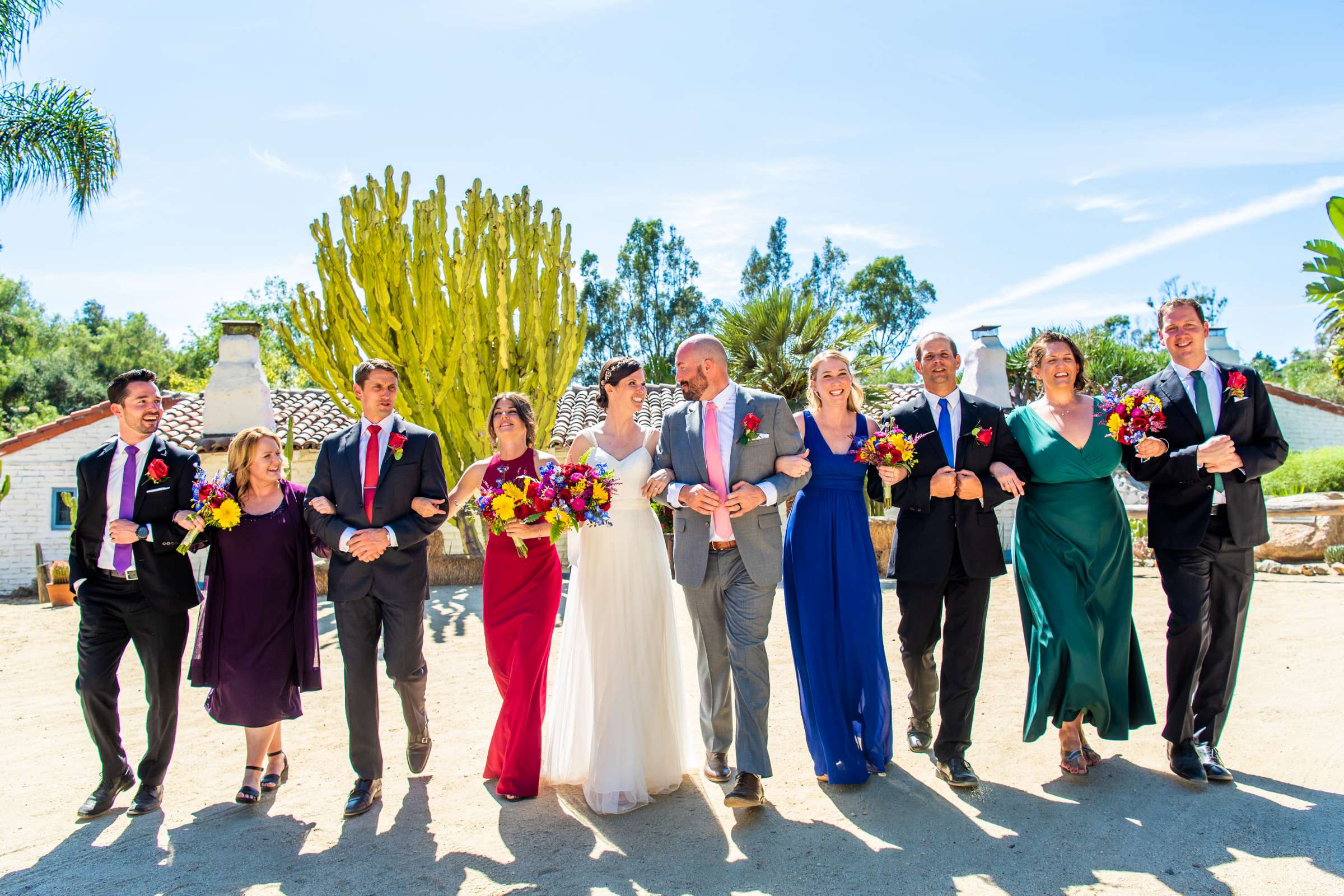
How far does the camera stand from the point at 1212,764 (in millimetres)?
4254

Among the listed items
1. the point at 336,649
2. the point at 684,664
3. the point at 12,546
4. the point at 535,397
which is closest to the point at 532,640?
the point at 684,664

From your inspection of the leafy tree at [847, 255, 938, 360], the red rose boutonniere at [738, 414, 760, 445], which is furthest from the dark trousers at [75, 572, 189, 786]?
the leafy tree at [847, 255, 938, 360]

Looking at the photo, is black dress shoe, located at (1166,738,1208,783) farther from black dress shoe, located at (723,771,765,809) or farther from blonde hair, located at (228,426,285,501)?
blonde hair, located at (228,426,285,501)

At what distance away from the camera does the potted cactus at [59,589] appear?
13.6 metres

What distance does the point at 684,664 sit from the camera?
7.23 metres

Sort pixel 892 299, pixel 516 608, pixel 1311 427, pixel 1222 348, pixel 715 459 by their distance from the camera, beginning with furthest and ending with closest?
1. pixel 892 299
2. pixel 1311 427
3. pixel 1222 348
4. pixel 516 608
5. pixel 715 459

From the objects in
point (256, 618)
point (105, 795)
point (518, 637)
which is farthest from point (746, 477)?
point (105, 795)

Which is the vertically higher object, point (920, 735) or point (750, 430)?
point (750, 430)

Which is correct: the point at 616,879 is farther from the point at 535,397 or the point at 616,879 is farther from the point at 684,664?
the point at 535,397

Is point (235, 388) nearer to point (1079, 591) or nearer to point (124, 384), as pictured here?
point (124, 384)

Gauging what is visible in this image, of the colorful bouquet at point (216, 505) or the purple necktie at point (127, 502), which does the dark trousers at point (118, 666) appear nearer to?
the purple necktie at point (127, 502)

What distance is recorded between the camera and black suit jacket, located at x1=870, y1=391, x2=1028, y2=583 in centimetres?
443

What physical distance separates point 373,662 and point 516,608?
74 centimetres

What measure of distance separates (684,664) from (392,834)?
359 centimetres
